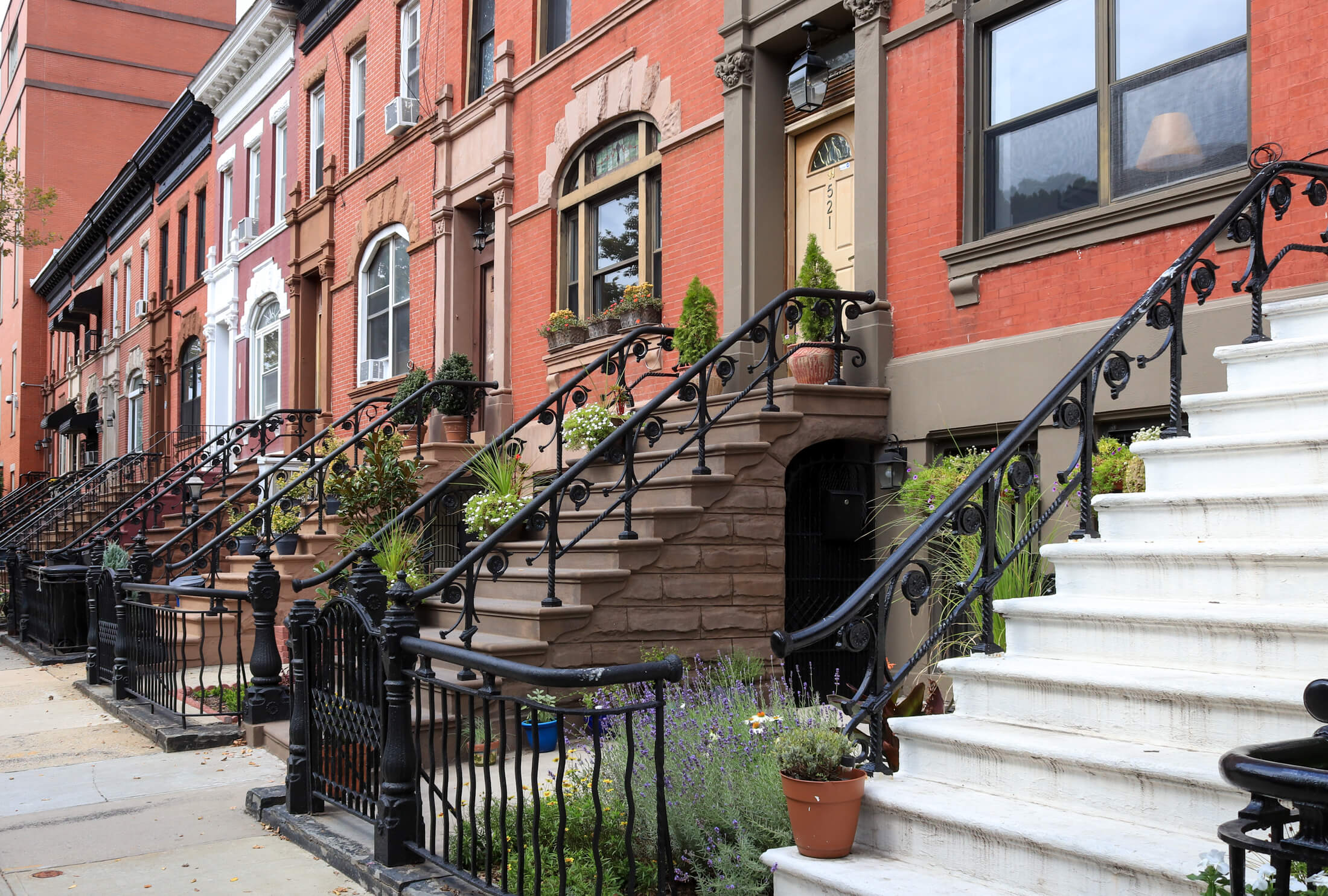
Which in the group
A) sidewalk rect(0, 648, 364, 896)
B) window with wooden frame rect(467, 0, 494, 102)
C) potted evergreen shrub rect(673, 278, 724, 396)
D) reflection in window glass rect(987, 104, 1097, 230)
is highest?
window with wooden frame rect(467, 0, 494, 102)

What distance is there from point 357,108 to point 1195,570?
52.9 ft

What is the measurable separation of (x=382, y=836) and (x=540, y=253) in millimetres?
9181

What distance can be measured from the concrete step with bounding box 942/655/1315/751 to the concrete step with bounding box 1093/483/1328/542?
86 cm

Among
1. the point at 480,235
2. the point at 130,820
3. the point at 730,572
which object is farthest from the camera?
the point at 480,235

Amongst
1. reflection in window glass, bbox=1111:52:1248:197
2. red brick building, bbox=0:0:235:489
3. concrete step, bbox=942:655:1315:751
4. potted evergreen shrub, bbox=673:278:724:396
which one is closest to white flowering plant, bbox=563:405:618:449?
potted evergreen shrub, bbox=673:278:724:396

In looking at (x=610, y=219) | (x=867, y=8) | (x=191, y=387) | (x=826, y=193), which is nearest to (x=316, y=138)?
(x=191, y=387)

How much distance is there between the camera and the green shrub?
45.9 ft

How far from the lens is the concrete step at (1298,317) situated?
6.05 m

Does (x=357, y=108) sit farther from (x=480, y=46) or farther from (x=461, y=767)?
(x=461, y=767)

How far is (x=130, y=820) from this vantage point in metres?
6.46

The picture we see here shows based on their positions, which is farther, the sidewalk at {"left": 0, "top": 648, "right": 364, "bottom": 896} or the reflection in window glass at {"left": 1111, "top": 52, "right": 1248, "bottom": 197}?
the reflection in window glass at {"left": 1111, "top": 52, "right": 1248, "bottom": 197}

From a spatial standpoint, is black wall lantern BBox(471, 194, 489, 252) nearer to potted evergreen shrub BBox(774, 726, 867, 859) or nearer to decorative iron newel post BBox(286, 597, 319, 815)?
decorative iron newel post BBox(286, 597, 319, 815)

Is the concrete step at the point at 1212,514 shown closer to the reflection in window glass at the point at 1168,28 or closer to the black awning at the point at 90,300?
the reflection in window glass at the point at 1168,28

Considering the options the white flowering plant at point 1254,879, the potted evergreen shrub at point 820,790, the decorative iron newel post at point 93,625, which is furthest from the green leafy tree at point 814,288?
the decorative iron newel post at point 93,625
